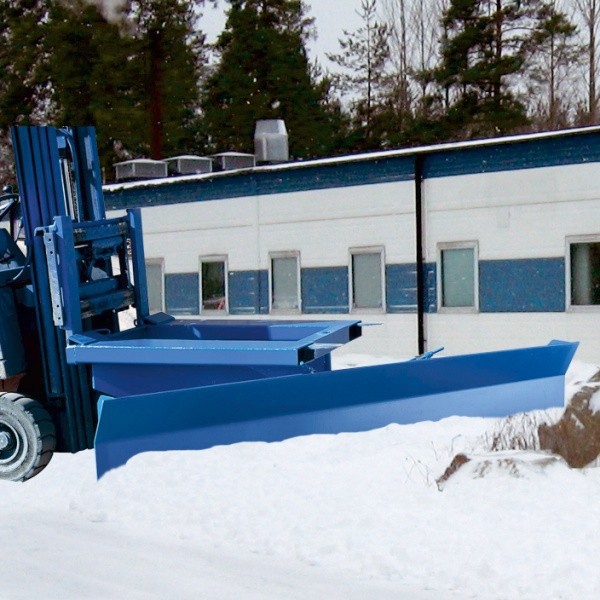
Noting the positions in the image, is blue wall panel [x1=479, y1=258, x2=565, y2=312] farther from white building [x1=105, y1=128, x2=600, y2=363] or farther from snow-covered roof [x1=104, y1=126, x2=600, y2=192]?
snow-covered roof [x1=104, y1=126, x2=600, y2=192]

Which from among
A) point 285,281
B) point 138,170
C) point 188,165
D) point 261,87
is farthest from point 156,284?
point 261,87

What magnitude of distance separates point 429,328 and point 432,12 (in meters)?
33.3

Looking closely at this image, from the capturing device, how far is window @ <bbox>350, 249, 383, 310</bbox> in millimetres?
18234

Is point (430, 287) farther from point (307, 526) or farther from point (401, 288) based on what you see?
point (307, 526)

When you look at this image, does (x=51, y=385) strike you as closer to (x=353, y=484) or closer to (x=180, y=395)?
(x=180, y=395)

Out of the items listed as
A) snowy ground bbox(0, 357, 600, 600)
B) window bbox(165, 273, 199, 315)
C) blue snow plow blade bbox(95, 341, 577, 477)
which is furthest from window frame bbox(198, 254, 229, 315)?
snowy ground bbox(0, 357, 600, 600)

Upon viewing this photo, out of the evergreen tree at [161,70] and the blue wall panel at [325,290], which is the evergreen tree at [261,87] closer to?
the evergreen tree at [161,70]

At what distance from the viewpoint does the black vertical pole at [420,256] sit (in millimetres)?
17453

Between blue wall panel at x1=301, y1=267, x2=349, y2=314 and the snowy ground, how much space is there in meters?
9.83

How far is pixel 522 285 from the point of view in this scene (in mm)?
16531

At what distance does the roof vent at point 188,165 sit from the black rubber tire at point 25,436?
1565 cm

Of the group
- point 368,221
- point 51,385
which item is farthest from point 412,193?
point 51,385

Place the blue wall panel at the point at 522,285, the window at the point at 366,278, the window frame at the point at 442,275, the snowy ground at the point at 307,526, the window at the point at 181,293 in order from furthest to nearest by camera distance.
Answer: the window at the point at 181,293
the window at the point at 366,278
the window frame at the point at 442,275
the blue wall panel at the point at 522,285
the snowy ground at the point at 307,526

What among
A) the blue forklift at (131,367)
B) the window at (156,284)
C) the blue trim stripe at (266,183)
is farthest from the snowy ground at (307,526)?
the window at (156,284)
